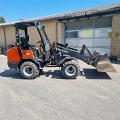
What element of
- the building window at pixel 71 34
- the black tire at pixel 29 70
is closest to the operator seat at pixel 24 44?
the black tire at pixel 29 70

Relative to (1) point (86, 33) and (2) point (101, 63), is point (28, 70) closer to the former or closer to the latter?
(2) point (101, 63)

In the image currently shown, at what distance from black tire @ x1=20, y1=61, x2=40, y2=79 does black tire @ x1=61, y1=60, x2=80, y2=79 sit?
3.97ft

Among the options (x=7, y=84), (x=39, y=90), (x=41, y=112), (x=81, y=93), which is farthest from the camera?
(x=7, y=84)

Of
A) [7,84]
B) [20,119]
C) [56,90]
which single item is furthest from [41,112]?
[7,84]

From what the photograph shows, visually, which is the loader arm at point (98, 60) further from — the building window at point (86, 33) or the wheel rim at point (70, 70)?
the building window at point (86, 33)

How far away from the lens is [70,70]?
657 centimetres

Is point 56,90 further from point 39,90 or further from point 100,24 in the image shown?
point 100,24

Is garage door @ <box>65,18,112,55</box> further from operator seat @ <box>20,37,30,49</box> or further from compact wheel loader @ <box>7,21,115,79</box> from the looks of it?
operator seat @ <box>20,37,30,49</box>

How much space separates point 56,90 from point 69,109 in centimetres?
140

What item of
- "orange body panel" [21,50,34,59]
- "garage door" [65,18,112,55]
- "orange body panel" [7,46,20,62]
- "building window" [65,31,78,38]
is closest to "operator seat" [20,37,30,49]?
"orange body panel" [21,50,34,59]

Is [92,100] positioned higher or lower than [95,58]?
lower

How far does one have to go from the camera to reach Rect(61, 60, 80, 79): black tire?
643 centimetres

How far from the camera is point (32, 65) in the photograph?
6.53m

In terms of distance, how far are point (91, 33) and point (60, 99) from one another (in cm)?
925
